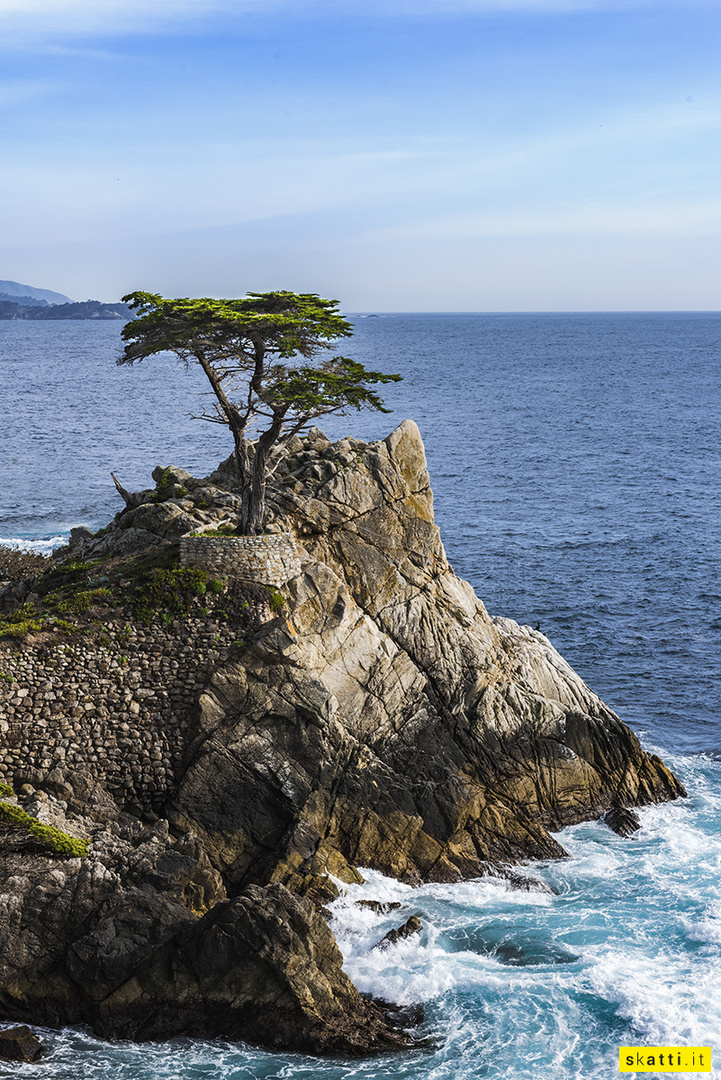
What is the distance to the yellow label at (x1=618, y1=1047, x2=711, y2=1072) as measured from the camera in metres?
21.4

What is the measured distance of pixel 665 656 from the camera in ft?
145

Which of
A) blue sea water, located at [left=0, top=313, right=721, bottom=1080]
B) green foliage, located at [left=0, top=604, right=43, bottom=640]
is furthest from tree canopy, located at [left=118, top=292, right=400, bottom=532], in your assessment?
blue sea water, located at [left=0, top=313, right=721, bottom=1080]

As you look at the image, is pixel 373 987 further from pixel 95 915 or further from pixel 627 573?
pixel 627 573

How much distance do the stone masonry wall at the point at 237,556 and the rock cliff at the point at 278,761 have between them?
68cm

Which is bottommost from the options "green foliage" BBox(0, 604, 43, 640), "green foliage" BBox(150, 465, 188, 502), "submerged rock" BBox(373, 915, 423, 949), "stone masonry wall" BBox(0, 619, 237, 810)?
"submerged rock" BBox(373, 915, 423, 949)

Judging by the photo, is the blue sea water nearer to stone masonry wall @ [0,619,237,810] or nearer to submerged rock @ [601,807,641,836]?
submerged rock @ [601,807,641,836]

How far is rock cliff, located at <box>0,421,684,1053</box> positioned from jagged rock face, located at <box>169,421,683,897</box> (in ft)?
0.23

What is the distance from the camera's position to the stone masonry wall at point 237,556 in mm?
31438

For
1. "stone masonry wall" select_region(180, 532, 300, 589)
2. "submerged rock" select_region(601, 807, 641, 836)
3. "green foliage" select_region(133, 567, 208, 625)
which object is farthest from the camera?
"submerged rock" select_region(601, 807, 641, 836)

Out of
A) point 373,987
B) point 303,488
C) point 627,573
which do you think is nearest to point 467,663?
point 303,488

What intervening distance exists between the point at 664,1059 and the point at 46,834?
15658 millimetres

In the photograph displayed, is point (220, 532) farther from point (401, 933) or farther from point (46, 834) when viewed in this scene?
point (401, 933)

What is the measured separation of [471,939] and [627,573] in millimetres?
32259

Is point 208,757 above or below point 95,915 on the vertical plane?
above
